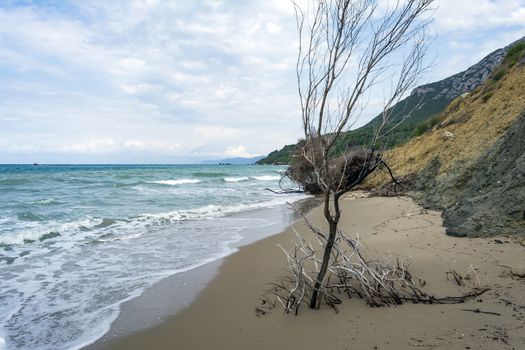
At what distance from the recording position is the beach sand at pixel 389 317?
3.25m

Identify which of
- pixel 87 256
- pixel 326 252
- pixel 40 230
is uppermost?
pixel 326 252

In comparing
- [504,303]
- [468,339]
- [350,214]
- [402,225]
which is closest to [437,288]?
[504,303]

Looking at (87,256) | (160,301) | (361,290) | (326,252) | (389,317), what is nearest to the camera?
(389,317)

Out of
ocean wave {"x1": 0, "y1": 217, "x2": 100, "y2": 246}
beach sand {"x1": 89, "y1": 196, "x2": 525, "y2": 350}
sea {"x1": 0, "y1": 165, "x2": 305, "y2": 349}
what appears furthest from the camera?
ocean wave {"x1": 0, "y1": 217, "x2": 100, "y2": 246}

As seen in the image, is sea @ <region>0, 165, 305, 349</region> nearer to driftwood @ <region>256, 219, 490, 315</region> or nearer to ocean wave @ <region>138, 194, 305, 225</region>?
ocean wave @ <region>138, 194, 305, 225</region>

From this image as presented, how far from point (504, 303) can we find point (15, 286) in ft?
22.2

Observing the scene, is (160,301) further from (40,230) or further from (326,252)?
(40,230)

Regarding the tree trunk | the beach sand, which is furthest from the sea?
the tree trunk

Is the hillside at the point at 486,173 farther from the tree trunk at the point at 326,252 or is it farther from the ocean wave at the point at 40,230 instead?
the ocean wave at the point at 40,230

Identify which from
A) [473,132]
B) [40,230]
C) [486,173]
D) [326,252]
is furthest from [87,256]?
[473,132]

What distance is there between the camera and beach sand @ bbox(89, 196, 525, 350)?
3248mm

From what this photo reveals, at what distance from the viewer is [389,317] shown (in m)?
3.75

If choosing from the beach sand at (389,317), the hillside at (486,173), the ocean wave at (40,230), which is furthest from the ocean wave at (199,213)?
the beach sand at (389,317)

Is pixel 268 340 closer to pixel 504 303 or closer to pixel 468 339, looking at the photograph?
pixel 468 339
